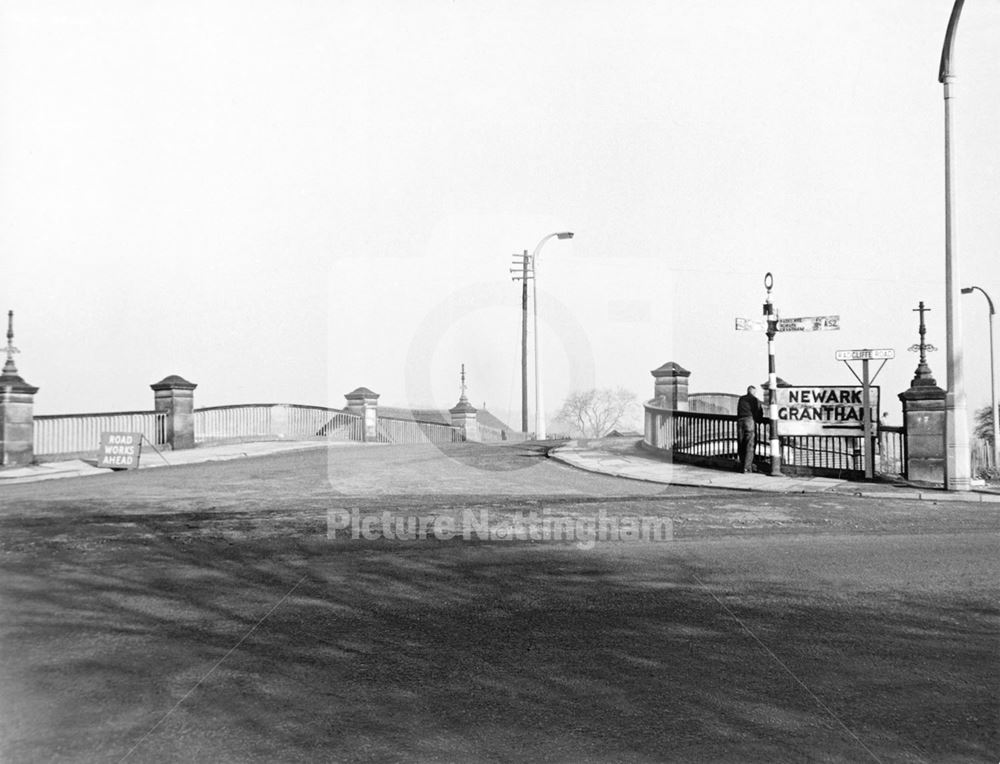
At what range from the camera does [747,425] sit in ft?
59.0

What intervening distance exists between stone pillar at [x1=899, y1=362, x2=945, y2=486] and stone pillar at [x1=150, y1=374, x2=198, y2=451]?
20491mm

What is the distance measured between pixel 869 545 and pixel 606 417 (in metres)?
73.5

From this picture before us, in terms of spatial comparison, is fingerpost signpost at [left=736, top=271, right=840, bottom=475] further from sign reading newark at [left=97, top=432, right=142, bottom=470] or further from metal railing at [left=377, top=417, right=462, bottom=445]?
metal railing at [left=377, top=417, right=462, bottom=445]

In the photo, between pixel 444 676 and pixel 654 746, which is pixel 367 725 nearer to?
pixel 444 676

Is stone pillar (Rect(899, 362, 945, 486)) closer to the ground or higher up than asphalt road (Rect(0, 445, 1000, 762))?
higher up

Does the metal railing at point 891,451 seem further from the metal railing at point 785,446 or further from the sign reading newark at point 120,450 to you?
the sign reading newark at point 120,450

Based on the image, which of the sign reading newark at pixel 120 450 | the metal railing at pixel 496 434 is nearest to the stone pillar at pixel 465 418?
the metal railing at pixel 496 434

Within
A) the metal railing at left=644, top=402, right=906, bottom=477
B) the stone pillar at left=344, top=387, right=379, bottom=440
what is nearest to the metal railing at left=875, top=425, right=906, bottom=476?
the metal railing at left=644, top=402, right=906, bottom=477

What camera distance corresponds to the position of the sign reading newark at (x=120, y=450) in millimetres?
20406

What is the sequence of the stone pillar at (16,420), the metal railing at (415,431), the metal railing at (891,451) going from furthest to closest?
1. the metal railing at (415,431)
2. the stone pillar at (16,420)
3. the metal railing at (891,451)

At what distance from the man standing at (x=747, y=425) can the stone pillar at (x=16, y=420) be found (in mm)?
18412

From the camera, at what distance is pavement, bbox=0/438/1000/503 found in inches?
591

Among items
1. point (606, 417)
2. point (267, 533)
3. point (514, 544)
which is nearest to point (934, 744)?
point (514, 544)

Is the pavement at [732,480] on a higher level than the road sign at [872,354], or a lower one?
lower
